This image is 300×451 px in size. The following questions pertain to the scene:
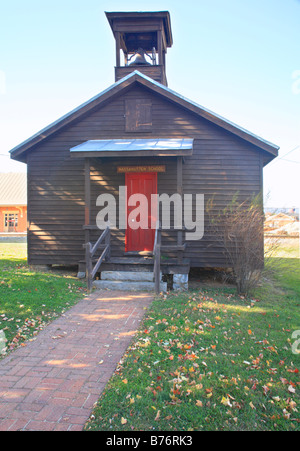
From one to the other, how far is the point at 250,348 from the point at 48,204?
810cm

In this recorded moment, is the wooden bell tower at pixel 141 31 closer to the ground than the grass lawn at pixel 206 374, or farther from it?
farther from it

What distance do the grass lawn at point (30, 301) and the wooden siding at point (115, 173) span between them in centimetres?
228

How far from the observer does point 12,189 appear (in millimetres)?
33062

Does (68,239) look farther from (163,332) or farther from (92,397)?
(92,397)

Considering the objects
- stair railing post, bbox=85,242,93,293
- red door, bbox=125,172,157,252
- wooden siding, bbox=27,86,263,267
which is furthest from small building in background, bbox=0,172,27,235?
stair railing post, bbox=85,242,93,293

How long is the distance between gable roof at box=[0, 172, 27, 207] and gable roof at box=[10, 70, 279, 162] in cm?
2134

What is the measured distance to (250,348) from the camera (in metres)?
4.99

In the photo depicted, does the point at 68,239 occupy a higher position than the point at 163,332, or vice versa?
the point at 68,239

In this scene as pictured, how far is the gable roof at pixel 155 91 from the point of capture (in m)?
9.83

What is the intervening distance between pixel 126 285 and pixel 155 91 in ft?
19.8

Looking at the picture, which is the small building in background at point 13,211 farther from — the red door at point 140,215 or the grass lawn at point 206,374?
the grass lawn at point 206,374

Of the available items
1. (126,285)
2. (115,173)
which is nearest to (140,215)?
(115,173)

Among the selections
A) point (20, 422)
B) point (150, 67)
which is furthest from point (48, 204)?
point (20, 422)

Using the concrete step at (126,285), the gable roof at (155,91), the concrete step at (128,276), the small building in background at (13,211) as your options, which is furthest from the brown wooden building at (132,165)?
the small building in background at (13,211)
